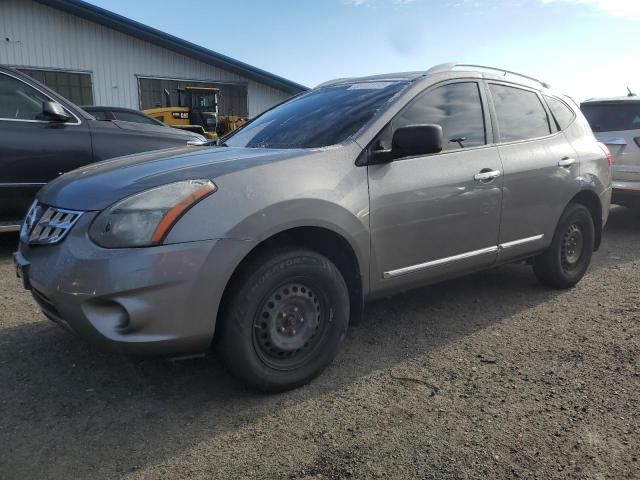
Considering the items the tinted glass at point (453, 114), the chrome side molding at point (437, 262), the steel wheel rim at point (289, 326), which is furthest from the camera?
the tinted glass at point (453, 114)

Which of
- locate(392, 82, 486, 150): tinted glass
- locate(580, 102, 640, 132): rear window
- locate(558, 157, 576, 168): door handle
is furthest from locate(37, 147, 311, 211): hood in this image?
locate(580, 102, 640, 132): rear window

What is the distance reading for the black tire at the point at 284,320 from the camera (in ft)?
8.35

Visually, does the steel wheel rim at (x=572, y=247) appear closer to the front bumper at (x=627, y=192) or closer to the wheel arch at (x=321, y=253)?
the wheel arch at (x=321, y=253)

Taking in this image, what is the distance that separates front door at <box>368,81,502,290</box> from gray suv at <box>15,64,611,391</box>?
0.01 meters

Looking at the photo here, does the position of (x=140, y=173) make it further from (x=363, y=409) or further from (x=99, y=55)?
(x=99, y=55)

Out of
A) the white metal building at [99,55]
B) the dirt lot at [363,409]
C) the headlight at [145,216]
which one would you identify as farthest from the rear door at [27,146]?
the white metal building at [99,55]

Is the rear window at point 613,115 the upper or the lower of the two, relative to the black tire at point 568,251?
upper

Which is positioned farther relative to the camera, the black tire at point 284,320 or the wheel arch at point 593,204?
the wheel arch at point 593,204

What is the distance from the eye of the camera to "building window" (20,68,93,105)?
54.2ft

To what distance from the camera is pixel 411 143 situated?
298 cm

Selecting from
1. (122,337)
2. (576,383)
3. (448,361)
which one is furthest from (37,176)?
(576,383)

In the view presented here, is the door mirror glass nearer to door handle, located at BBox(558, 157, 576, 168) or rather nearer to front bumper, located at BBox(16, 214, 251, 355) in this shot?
front bumper, located at BBox(16, 214, 251, 355)

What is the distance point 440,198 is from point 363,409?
140 cm

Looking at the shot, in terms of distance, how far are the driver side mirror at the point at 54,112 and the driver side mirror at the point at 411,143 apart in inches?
146
